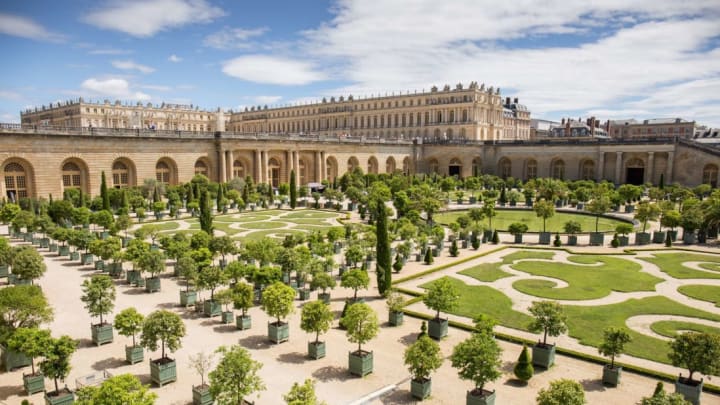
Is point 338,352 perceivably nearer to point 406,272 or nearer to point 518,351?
point 518,351

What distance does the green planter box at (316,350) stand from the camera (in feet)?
49.1

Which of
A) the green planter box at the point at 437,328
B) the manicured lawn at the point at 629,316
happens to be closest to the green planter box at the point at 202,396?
the green planter box at the point at 437,328

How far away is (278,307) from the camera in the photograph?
16.0 meters

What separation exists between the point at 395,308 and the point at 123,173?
143ft

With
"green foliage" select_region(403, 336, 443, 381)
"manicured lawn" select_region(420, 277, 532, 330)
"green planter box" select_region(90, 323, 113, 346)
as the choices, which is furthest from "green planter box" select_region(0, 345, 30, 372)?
"manicured lawn" select_region(420, 277, 532, 330)

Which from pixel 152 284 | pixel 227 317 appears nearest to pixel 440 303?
pixel 227 317

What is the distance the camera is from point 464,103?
3398 inches

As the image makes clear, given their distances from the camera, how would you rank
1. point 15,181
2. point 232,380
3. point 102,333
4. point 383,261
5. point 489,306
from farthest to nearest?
point 15,181 < point 383,261 < point 489,306 < point 102,333 < point 232,380

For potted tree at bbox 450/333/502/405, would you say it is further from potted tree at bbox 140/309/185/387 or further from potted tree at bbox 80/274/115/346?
potted tree at bbox 80/274/115/346

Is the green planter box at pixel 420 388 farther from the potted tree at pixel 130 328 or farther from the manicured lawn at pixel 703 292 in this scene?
the manicured lawn at pixel 703 292

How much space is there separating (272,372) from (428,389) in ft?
14.9

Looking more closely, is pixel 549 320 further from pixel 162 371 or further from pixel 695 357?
pixel 162 371

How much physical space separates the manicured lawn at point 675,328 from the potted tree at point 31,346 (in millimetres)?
19011

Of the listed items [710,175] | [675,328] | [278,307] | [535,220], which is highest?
[710,175]
